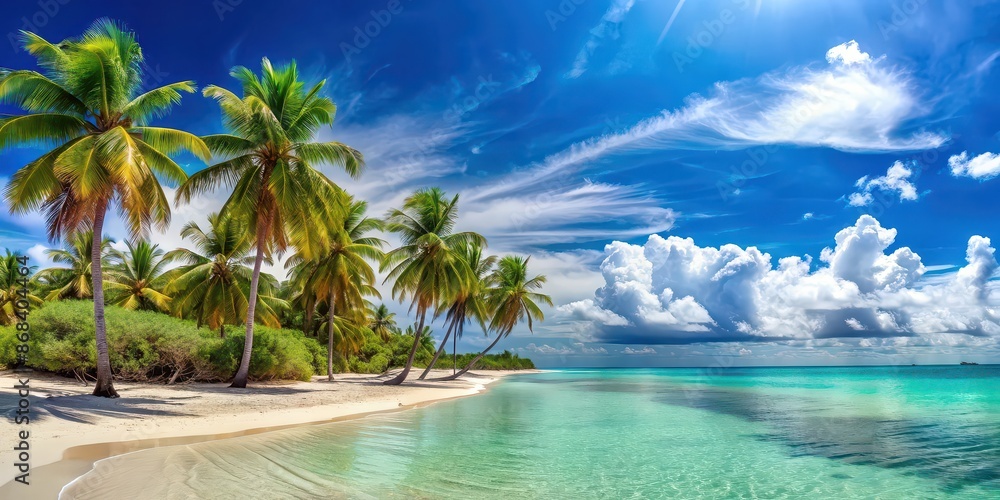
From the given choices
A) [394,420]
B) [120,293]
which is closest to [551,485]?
[394,420]

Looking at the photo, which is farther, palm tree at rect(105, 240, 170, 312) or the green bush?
palm tree at rect(105, 240, 170, 312)

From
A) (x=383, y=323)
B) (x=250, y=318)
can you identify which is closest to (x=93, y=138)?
(x=250, y=318)

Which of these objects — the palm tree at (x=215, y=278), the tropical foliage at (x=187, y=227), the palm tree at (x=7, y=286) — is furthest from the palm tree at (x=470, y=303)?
the palm tree at (x=7, y=286)

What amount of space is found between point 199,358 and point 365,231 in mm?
10808

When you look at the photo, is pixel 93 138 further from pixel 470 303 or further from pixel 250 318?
pixel 470 303

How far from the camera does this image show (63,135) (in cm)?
1437

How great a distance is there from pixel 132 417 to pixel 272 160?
1029cm

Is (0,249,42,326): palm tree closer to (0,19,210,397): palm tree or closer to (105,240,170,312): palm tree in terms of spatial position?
(105,240,170,312): palm tree

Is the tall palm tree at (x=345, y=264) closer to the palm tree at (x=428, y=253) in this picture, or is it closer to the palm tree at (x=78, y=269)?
the palm tree at (x=428, y=253)

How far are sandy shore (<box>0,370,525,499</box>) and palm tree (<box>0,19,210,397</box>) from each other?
2.27 metres

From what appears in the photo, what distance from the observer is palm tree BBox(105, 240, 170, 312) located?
28203mm

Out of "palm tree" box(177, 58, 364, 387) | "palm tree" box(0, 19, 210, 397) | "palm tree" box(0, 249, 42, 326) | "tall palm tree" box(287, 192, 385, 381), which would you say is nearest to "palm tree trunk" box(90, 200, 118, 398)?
"palm tree" box(0, 19, 210, 397)

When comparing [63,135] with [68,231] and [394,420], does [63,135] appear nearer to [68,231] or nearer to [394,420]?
[68,231]

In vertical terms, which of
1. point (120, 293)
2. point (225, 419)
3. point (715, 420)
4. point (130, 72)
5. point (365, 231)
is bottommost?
point (715, 420)
